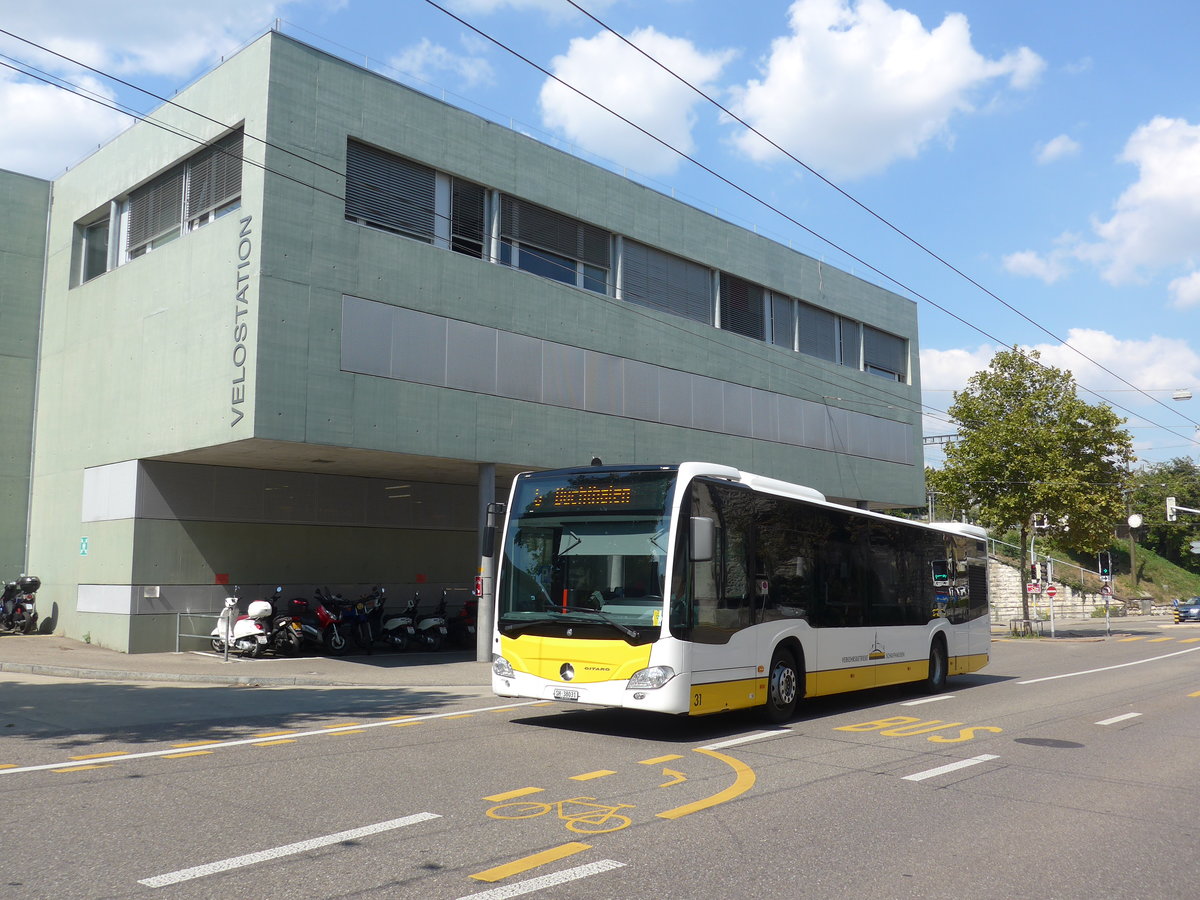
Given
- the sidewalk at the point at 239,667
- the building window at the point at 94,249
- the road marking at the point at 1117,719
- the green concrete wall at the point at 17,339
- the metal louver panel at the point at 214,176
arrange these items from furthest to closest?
the green concrete wall at the point at 17,339 < the building window at the point at 94,249 < the metal louver panel at the point at 214,176 < the sidewalk at the point at 239,667 < the road marking at the point at 1117,719

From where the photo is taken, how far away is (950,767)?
9.25 meters

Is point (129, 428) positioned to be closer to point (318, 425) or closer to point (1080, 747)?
point (318, 425)

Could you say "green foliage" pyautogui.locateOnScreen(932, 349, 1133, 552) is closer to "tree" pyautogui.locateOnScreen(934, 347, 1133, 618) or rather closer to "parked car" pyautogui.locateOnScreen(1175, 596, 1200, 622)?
"tree" pyautogui.locateOnScreen(934, 347, 1133, 618)

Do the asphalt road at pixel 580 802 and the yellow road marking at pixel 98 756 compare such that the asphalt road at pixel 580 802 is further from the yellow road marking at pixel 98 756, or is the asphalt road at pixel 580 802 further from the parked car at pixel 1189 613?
the parked car at pixel 1189 613

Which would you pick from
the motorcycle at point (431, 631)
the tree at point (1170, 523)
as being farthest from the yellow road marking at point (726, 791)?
the tree at point (1170, 523)

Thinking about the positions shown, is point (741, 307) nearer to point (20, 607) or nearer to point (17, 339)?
point (17, 339)

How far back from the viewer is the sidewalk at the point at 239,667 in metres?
16.2

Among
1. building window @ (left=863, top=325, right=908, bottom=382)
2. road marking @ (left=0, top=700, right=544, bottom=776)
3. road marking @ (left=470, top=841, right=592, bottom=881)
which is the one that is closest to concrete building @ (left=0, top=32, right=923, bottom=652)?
road marking @ (left=0, top=700, right=544, bottom=776)

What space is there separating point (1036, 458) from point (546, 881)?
112 feet

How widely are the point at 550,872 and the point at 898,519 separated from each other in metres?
11.4

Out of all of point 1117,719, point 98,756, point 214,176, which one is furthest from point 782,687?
point 214,176

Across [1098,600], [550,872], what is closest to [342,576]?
[550,872]

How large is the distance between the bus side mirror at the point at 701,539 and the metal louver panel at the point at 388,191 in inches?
459

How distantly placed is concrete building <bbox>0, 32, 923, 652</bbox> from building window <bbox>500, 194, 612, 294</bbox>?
6 cm
